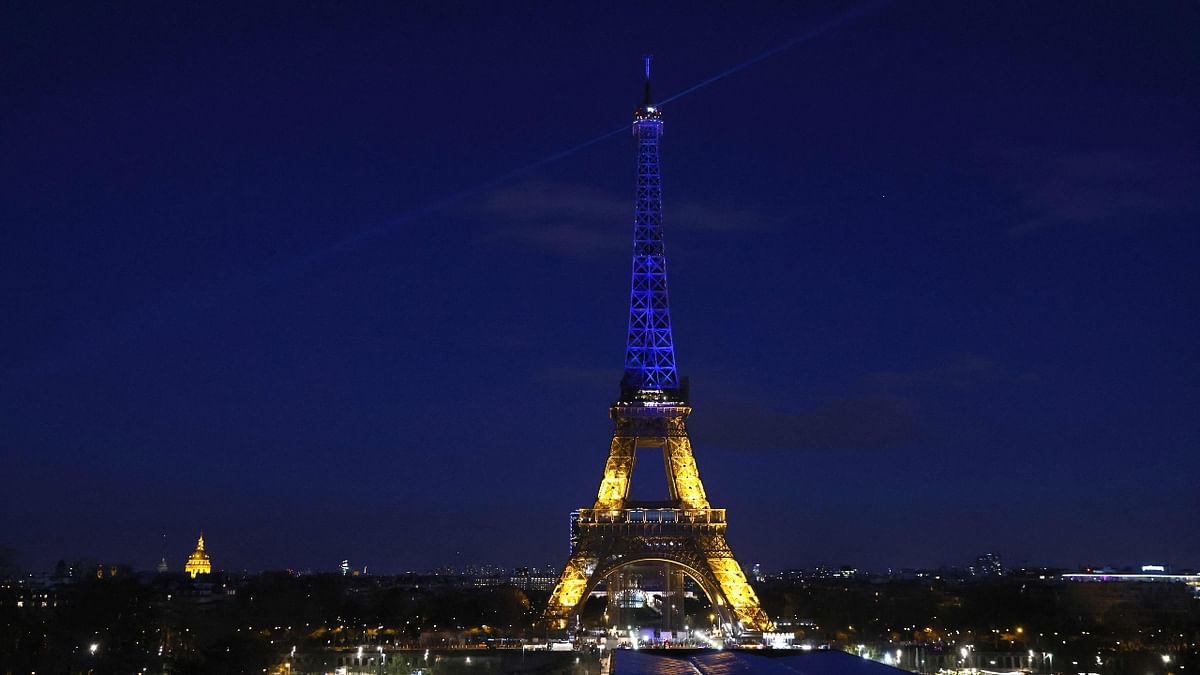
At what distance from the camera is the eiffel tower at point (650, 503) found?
3270 inches

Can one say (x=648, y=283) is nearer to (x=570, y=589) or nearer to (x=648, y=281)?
(x=648, y=281)

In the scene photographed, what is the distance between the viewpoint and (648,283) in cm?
8825

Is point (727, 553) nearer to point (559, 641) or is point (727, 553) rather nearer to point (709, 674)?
point (559, 641)

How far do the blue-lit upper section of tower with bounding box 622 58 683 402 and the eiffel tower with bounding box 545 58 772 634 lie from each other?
0.21ft

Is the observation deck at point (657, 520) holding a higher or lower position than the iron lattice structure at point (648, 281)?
lower

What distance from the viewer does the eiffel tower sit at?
273 ft

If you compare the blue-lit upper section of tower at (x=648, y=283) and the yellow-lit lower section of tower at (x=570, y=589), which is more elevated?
the blue-lit upper section of tower at (x=648, y=283)

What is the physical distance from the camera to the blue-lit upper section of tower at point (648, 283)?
3440 inches

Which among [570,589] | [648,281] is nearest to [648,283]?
[648,281]

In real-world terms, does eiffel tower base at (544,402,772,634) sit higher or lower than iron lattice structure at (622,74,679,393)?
lower

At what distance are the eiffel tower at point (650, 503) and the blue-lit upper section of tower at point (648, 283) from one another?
0.21 feet

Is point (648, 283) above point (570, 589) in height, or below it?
above

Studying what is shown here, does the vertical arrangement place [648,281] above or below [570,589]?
above

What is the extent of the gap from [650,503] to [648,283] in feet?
45.9
